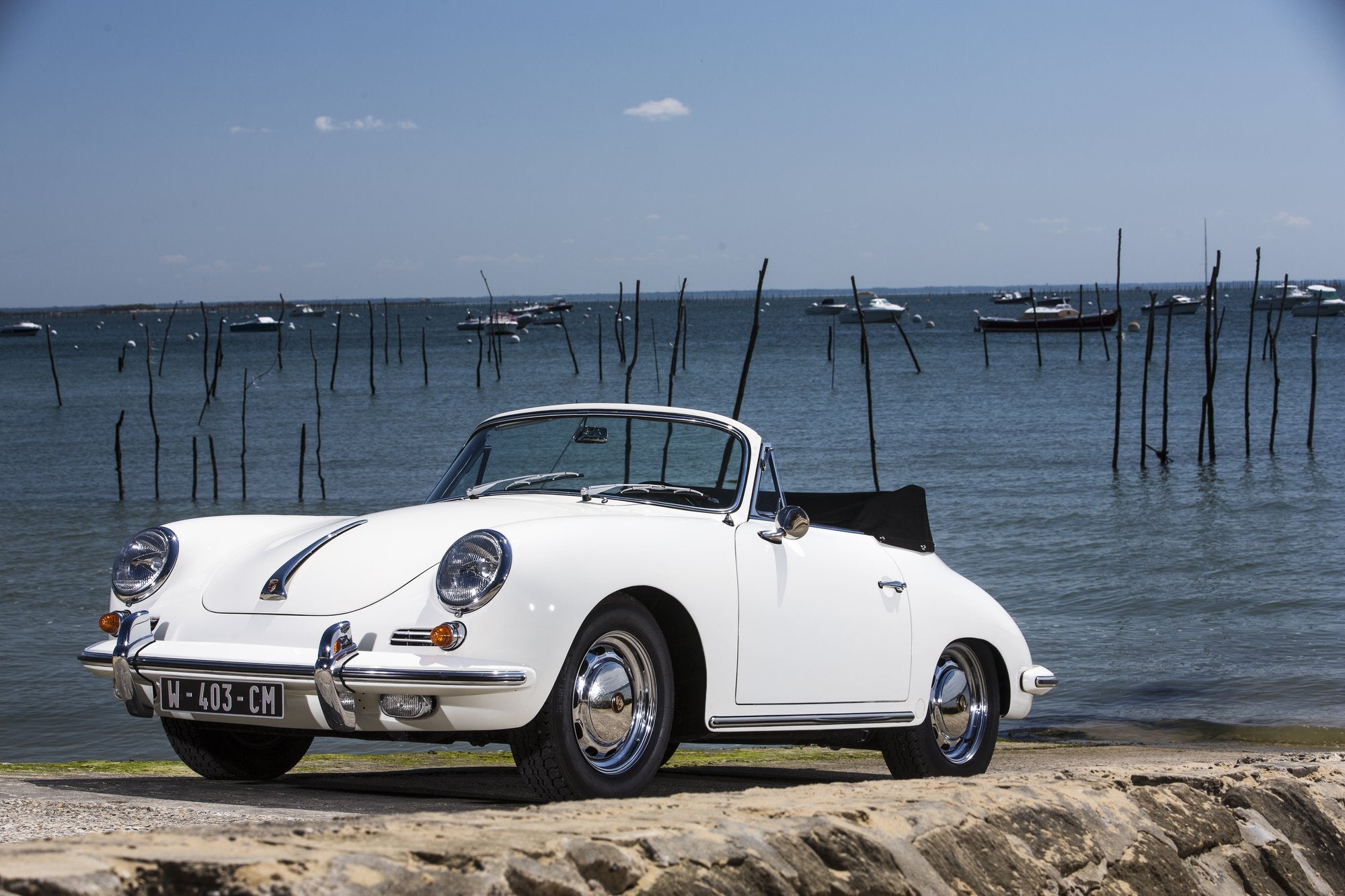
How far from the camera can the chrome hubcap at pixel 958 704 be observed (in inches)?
267

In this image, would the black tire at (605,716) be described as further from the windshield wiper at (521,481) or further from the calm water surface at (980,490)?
the calm water surface at (980,490)

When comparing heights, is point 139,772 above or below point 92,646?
below

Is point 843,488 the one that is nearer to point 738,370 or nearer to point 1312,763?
point 1312,763

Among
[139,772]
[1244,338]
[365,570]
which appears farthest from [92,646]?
[1244,338]

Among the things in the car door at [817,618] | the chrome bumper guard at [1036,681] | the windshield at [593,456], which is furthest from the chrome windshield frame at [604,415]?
the chrome bumper guard at [1036,681]

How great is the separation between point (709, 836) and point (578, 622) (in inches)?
61.8

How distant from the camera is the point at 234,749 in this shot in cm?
603

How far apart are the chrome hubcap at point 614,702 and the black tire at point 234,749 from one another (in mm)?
1377

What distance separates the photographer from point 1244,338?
104 m

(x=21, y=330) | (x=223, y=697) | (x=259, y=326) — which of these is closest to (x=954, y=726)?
(x=223, y=697)

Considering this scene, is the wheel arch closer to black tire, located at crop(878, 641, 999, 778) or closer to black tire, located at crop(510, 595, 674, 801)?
black tire, located at crop(510, 595, 674, 801)

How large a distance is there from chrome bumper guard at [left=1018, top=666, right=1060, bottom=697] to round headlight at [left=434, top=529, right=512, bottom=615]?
3.35m

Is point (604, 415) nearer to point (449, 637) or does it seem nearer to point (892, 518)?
point (892, 518)

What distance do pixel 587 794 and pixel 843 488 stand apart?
26412 mm
